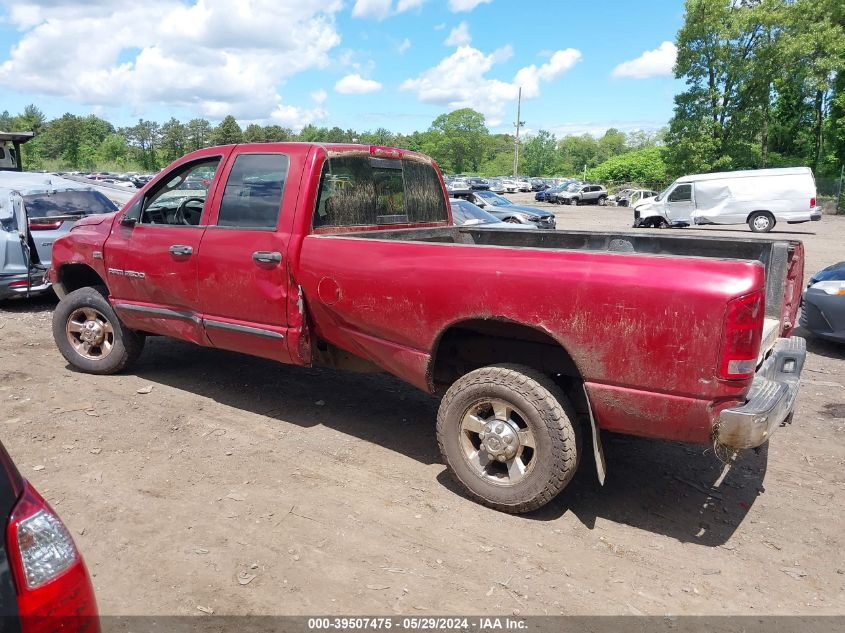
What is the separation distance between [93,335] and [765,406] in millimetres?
5382

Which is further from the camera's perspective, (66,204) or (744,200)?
(744,200)

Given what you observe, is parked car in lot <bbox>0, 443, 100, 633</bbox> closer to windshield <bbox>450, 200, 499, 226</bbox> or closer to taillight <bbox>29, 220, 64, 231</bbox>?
taillight <bbox>29, 220, 64, 231</bbox>

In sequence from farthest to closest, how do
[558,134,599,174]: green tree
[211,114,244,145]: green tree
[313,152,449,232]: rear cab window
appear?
[558,134,599,174]: green tree → [211,114,244,145]: green tree → [313,152,449,232]: rear cab window

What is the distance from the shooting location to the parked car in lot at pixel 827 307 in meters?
6.75

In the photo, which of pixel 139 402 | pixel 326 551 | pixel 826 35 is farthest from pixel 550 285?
pixel 826 35

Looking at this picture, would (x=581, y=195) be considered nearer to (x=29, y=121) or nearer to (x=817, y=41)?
(x=817, y=41)

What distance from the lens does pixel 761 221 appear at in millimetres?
23500

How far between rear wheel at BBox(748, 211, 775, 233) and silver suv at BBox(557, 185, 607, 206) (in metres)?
22.2

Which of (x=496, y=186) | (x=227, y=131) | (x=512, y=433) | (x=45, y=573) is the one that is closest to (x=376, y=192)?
(x=512, y=433)

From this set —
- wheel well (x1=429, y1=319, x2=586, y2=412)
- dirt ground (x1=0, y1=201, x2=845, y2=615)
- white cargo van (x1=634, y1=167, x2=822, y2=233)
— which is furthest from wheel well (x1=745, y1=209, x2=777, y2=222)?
wheel well (x1=429, y1=319, x2=586, y2=412)

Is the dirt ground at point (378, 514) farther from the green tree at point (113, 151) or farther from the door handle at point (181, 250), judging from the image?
the green tree at point (113, 151)

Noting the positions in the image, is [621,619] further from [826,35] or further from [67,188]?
[826,35]

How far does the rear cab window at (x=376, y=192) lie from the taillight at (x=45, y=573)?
305cm

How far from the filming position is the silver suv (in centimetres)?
4559
